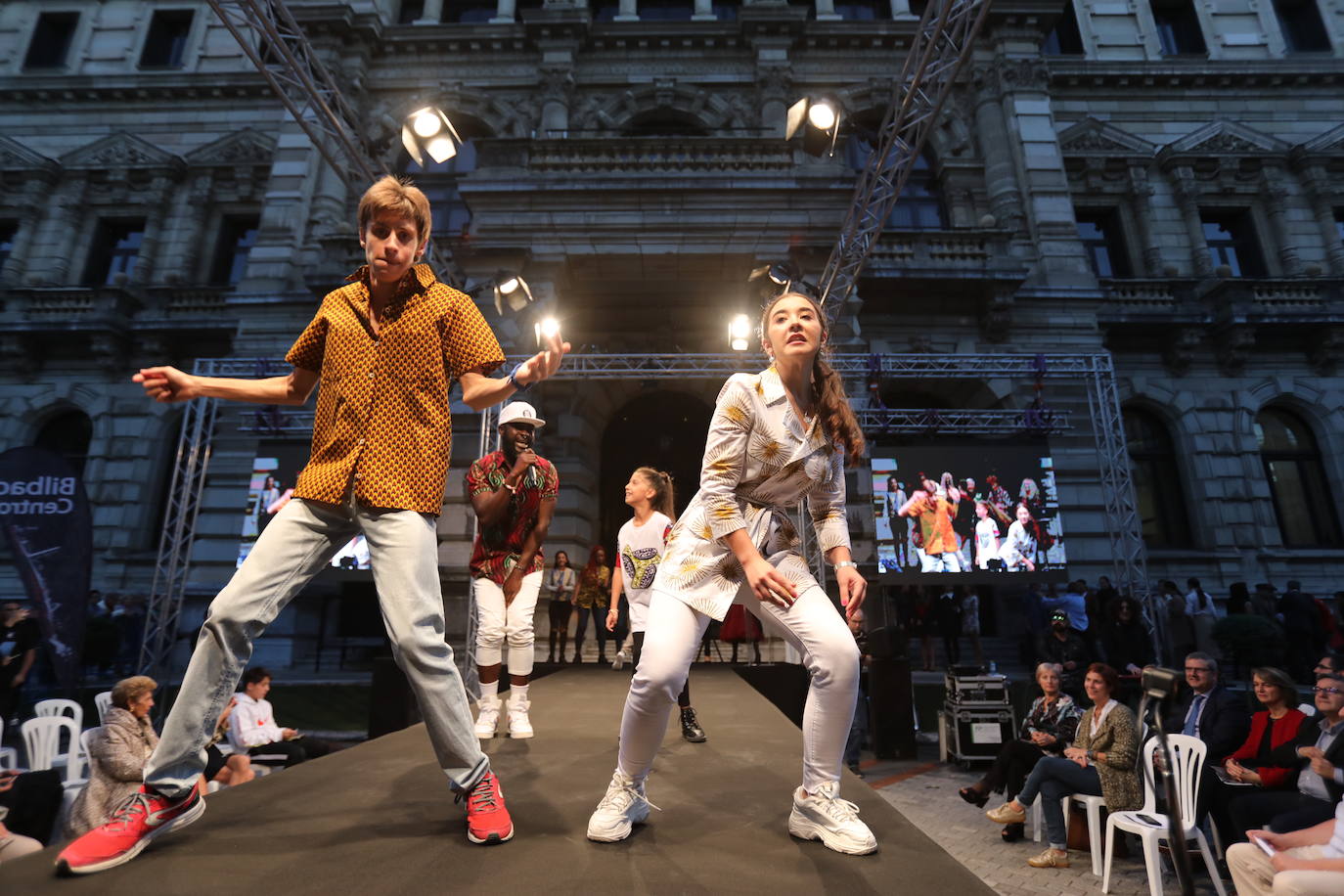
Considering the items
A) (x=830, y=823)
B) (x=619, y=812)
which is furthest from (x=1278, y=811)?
(x=619, y=812)

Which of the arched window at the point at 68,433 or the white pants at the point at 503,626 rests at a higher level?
the arched window at the point at 68,433

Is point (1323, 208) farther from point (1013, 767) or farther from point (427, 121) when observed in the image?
point (427, 121)

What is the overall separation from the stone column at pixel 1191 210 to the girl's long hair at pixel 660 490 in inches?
656

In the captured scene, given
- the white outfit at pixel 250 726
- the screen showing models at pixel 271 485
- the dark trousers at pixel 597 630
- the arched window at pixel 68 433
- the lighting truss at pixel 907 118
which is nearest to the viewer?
the white outfit at pixel 250 726

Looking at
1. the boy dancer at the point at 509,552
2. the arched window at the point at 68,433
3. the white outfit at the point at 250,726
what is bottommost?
the white outfit at the point at 250,726

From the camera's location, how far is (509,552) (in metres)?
4.55

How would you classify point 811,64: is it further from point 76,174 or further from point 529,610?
point 76,174

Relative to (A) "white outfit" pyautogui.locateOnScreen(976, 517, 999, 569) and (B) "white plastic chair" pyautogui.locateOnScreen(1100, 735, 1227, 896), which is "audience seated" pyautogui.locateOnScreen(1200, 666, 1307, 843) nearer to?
(B) "white plastic chair" pyautogui.locateOnScreen(1100, 735, 1227, 896)

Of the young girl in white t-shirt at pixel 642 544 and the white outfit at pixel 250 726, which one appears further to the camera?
the white outfit at pixel 250 726

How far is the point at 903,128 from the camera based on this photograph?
7.97 m

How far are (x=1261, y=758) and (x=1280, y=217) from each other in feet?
57.9

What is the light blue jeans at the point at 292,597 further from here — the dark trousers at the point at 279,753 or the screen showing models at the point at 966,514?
the screen showing models at the point at 966,514

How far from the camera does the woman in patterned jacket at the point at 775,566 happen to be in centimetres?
224

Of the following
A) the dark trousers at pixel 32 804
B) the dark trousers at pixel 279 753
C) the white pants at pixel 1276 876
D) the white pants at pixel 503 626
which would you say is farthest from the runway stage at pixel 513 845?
the dark trousers at pixel 279 753
